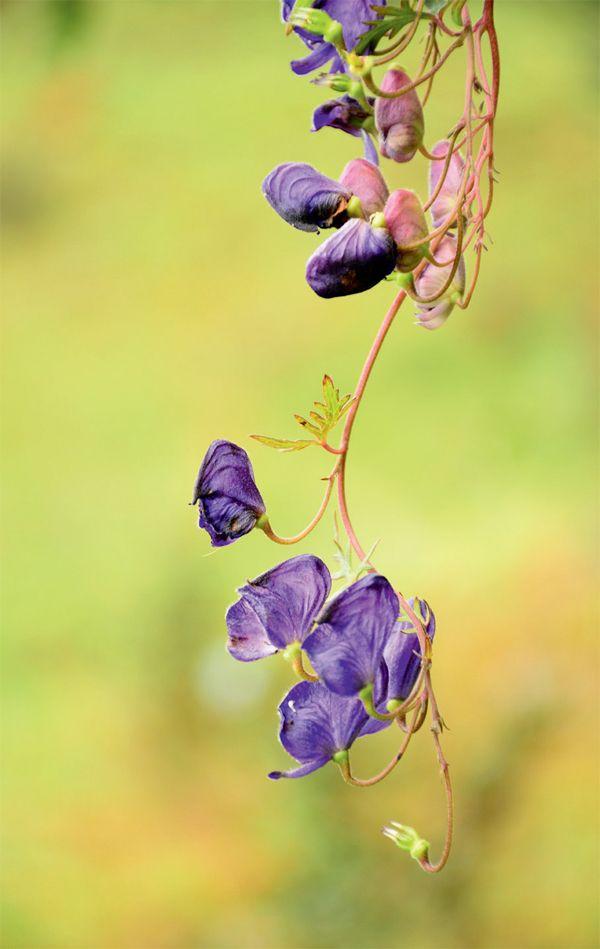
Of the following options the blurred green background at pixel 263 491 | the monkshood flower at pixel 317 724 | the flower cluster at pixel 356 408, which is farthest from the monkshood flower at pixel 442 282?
the blurred green background at pixel 263 491

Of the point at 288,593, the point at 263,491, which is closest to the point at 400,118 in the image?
A: the point at 288,593

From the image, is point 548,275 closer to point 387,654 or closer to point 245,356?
point 245,356

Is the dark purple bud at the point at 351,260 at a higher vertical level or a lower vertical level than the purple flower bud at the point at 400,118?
lower

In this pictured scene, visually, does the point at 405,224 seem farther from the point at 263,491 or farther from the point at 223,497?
the point at 263,491

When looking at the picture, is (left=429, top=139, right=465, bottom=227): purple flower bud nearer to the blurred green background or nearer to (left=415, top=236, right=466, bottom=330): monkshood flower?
(left=415, top=236, right=466, bottom=330): monkshood flower

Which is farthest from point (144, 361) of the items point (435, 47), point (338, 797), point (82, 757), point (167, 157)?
point (435, 47)

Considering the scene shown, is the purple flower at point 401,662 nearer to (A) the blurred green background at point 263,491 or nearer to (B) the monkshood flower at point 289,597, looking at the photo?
(B) the monkshood flower at point 289,597
